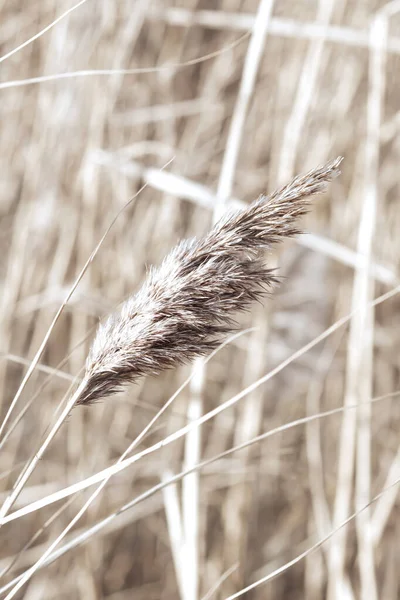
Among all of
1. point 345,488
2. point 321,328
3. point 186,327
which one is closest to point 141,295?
point 186,327

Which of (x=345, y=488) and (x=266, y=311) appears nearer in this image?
(x=345, y=488)

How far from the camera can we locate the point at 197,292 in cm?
33

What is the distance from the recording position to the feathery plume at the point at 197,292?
0.32 meters

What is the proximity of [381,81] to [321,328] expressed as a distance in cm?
60

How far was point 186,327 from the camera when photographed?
342 millimetres

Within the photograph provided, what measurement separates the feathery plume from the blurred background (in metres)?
0.61

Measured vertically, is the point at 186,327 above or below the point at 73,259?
below

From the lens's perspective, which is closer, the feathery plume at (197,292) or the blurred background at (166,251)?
the feathery plume at (197,292)

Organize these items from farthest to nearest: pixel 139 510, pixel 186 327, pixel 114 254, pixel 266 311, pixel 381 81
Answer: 1. pixel 114 254
2. pixel 139 510
3. pixel 266 311
4. pixel 381 81
5. pixel 186 327

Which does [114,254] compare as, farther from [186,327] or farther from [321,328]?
[186,327]

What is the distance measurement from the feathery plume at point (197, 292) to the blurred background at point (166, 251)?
0.61 m

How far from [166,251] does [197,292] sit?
2.89 ft

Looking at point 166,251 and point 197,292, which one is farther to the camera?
point 166,251

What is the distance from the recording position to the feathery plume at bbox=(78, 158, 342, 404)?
323 mm
